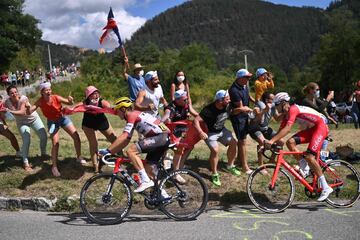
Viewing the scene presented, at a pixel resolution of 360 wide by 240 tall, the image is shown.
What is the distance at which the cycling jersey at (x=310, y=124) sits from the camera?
6883mm

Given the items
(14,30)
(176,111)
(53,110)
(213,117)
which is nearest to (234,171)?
(213,117)

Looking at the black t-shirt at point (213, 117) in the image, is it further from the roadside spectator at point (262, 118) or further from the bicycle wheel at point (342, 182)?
the bicycle wheel at point (342, 182)

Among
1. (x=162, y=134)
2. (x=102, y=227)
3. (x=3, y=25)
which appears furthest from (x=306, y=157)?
(x=3, y=25)

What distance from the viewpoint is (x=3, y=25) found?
173 feet

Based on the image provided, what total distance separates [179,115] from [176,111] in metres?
0.10

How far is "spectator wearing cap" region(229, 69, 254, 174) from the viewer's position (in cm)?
778

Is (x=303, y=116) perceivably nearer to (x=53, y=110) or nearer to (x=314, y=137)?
(x=314, y=137)

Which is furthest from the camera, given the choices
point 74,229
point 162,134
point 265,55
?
point 265,55

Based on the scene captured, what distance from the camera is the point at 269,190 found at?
7.11 metres

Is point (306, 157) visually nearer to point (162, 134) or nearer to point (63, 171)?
point (162, 134)

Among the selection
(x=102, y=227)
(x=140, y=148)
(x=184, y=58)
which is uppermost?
(x=184, y=58)

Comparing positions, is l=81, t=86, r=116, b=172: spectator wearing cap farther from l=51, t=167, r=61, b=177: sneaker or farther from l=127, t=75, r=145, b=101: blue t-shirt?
l=127, t=75, r=145, b=101: blue t-shirt

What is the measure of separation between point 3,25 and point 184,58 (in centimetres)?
2917

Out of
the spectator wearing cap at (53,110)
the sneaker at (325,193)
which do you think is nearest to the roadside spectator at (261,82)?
the sneaker at (325,193)
